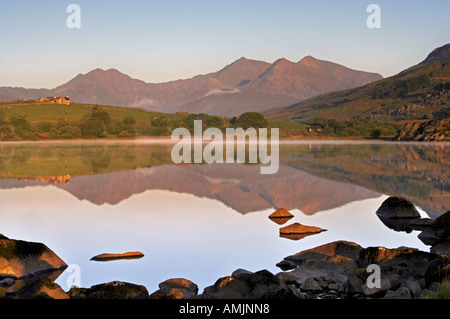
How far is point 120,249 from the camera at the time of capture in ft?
53.6

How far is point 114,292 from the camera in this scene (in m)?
11.1

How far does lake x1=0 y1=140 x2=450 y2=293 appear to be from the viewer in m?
14.9

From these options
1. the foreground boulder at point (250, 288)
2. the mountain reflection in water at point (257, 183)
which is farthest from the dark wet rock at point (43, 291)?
the mountain reflection in water at point (257, 183)

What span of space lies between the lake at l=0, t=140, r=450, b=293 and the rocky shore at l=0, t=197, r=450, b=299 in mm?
884

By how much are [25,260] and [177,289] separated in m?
5.14

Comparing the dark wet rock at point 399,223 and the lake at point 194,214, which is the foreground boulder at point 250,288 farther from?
the dark wet rock at point 399,223

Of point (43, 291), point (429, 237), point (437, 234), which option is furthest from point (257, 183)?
point (43, 291)

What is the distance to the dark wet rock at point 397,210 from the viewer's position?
22312mm

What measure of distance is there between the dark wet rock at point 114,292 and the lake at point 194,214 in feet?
4.04

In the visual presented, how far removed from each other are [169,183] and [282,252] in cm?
2183

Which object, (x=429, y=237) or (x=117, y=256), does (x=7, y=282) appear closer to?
(x=117, y=256)

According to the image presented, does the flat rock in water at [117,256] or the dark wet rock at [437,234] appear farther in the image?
the dark wet rock at [437,234]

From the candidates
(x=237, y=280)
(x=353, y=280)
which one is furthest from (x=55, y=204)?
(x=353, y=280)
